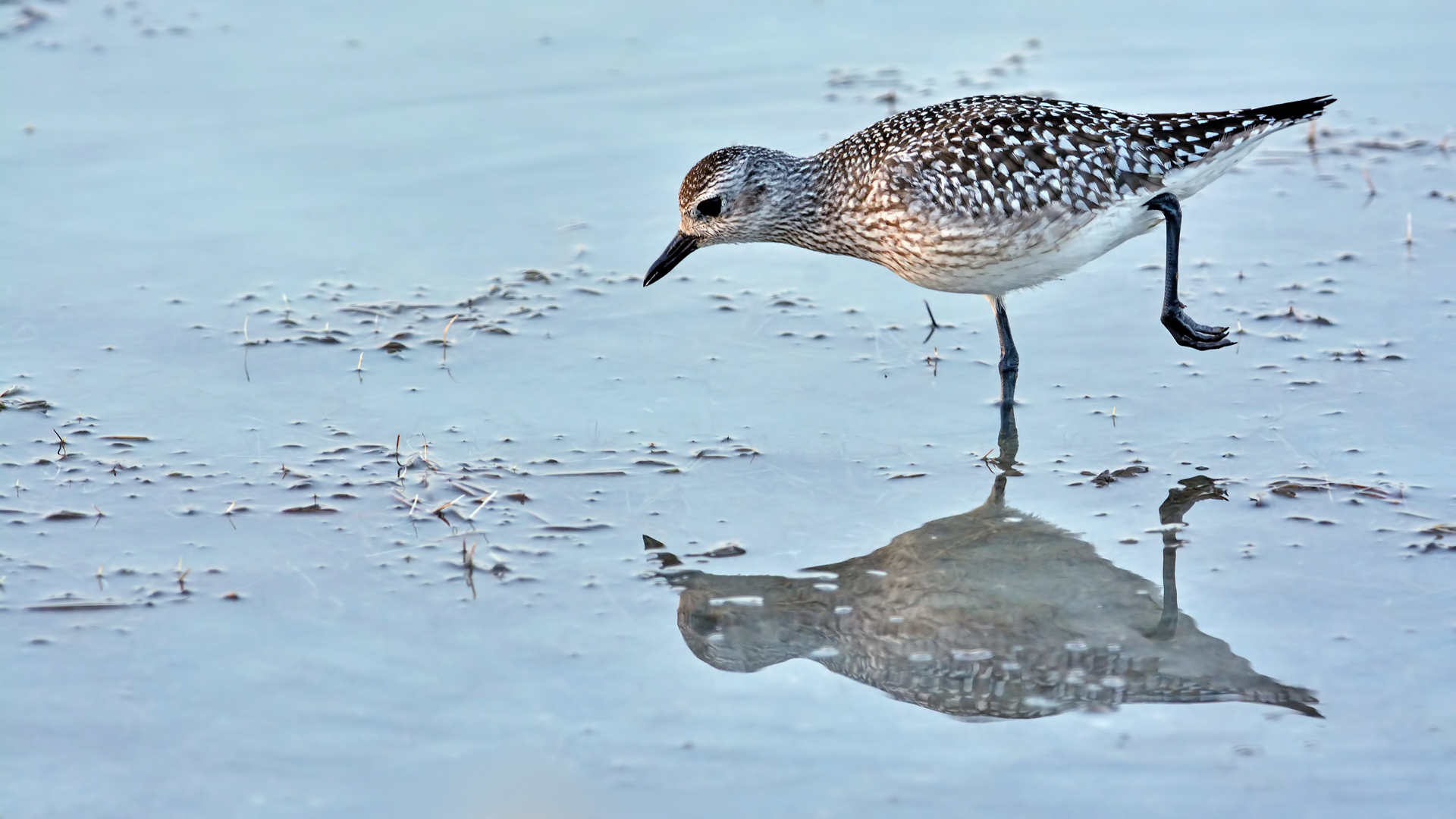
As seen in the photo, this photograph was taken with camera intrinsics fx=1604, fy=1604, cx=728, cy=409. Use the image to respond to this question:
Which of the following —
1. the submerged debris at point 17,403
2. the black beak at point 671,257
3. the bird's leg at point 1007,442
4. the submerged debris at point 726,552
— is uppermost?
the black beak at point 671,257

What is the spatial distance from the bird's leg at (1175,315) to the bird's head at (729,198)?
1.88 metres

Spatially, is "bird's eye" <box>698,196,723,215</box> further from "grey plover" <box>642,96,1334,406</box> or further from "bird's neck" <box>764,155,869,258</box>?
"grey plover" <box>642,96,1334,406</box>

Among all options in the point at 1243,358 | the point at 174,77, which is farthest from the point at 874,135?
the point at 174,77

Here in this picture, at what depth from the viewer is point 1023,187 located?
290 inches

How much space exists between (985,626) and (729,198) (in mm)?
3190

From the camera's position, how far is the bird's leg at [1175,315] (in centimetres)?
751

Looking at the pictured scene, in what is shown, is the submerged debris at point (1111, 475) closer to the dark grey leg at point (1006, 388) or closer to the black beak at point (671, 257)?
the dark grey leg at point (1006, 388)

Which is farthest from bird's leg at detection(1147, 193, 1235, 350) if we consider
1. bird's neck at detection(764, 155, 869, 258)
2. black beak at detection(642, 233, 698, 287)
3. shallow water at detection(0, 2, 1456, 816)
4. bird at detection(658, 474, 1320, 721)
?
black beak at detection(642, 233, 698, 287)

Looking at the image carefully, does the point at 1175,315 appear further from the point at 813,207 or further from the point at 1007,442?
the point at 813,207

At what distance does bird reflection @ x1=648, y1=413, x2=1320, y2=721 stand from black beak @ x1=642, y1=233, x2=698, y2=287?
7.70 feet

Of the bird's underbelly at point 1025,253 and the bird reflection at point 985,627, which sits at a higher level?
the bird's underbelly at point 1025,253

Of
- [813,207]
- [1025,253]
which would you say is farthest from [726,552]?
[813,207]

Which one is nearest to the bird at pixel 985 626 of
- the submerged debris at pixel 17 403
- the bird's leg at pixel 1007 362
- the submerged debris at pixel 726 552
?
the submerged debris at pixel 726 552

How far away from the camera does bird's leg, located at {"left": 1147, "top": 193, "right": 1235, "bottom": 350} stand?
7.51 meters
